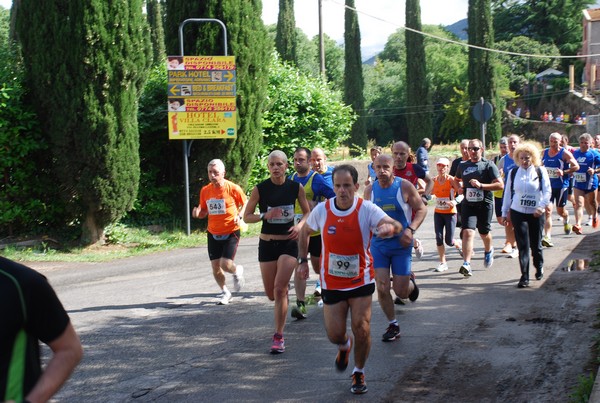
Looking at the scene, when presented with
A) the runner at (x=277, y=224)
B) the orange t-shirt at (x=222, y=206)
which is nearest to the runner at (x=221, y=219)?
the orange t-shirt at (x=222, y=206)

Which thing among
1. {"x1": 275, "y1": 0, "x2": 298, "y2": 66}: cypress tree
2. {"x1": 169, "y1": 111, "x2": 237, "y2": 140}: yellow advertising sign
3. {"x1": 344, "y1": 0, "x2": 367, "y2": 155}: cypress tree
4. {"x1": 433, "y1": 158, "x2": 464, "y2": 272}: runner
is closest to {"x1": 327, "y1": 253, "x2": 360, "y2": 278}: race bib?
{"x1": 433, "y1": 158, "x2": 464, "y2": 272}: runner

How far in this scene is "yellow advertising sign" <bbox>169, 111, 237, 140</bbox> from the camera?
1864 cm

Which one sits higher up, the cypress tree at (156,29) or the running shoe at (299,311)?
the cypress tree at (156,29)

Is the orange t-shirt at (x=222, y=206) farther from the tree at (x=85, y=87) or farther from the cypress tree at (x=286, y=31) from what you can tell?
the cypress tree at (x=286, y=31)

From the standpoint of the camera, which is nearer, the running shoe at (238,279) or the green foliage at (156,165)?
the running shoe at (238,279)

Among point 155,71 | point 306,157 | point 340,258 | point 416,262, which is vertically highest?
point 155,71

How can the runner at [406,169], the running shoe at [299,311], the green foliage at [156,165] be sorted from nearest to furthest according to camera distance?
the running shoe at [299,311], the runner at [406,169], the green foliage at [156,165]

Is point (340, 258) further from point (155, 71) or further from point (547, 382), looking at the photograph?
point (155, 71)

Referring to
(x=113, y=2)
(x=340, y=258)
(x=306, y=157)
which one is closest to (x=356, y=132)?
(x=113, y=2)

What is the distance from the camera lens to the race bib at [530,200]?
36.3 ft

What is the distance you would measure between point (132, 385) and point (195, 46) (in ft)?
45.8

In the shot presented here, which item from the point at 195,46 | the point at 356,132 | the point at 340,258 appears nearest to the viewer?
the point at 340,258

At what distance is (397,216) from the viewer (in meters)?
8.59

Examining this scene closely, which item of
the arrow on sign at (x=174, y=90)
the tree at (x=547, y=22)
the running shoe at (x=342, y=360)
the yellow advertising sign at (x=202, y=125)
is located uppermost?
the tree at (x=547, y=22)
